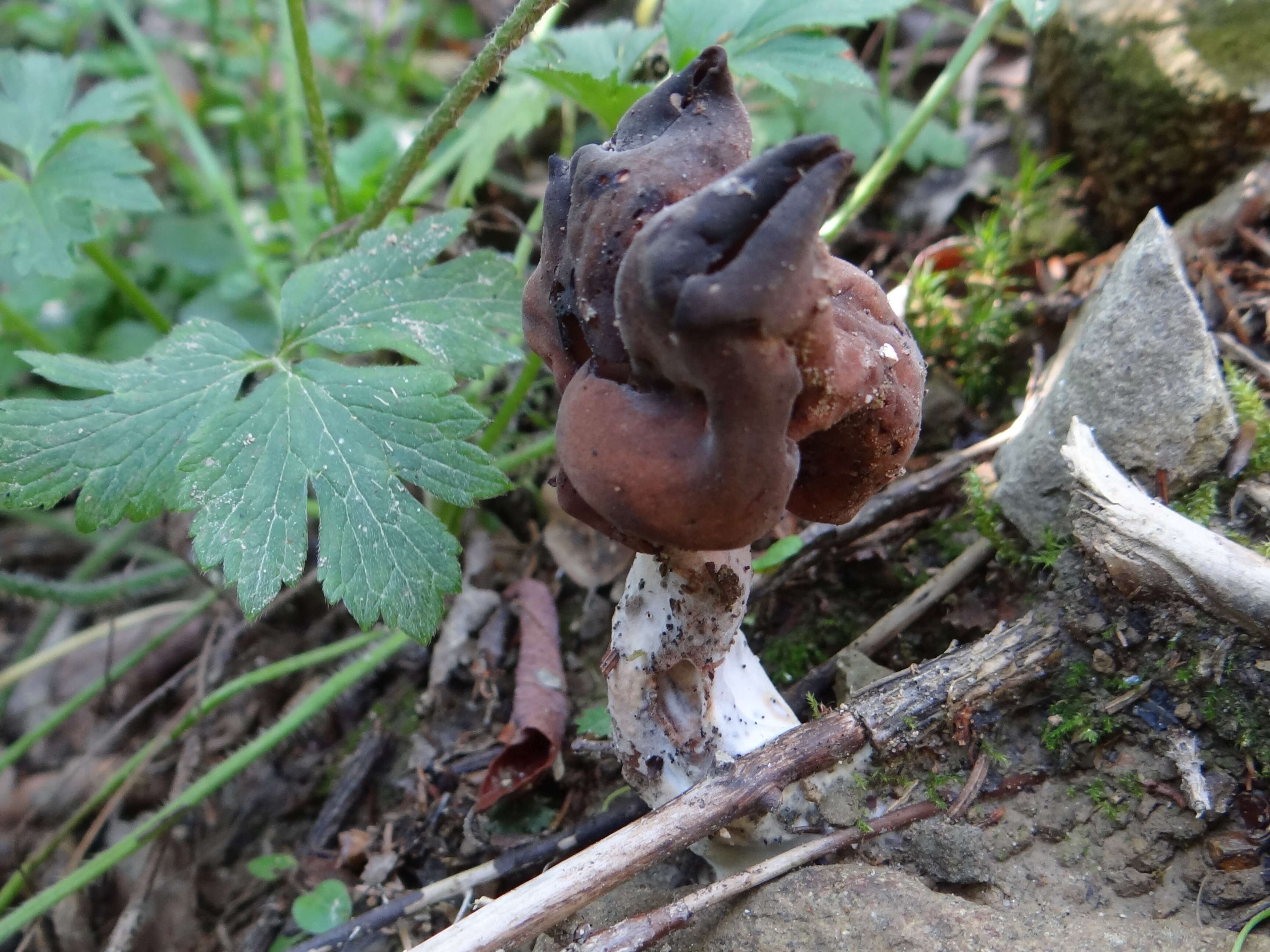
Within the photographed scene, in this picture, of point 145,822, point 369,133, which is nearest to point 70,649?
point 145,822

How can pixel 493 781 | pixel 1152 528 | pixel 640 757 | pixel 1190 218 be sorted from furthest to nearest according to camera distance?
pixel 1190 218 → pixel 493 781 → pixel 640 757 → pixel 1152 528

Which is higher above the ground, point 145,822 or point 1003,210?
point 1003,210

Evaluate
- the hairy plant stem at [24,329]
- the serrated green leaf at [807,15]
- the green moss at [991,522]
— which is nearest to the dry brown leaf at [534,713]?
the green moss at [991,522]

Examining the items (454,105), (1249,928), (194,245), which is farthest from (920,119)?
(194,245)

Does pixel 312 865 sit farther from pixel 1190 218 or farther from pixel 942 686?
pixel 1190 218

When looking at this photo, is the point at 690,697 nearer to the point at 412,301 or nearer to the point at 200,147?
the point at 412,301

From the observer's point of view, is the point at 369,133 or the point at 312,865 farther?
the point at 369,133

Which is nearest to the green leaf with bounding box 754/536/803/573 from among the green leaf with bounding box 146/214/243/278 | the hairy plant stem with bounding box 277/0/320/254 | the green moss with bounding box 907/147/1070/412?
the green moss with bounding box 907/147/1070/412
